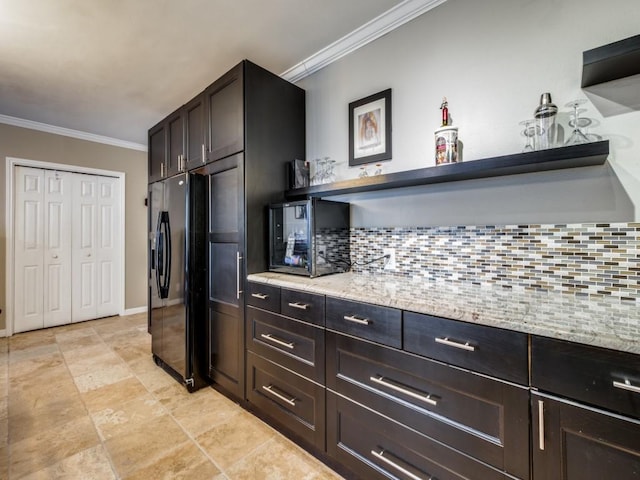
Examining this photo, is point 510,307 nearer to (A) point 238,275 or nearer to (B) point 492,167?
(B) point 492,167

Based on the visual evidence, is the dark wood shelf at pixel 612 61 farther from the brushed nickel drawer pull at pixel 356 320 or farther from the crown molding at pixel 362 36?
the brushed nickel drawer pull at pixel 356 320

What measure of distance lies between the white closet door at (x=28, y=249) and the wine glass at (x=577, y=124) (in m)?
5.29

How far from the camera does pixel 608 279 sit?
1216 mm

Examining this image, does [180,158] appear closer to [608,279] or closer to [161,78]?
[161,78]

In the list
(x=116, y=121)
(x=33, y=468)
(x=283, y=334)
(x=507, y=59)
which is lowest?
(x=33, y=468)

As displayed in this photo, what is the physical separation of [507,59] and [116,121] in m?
4.14

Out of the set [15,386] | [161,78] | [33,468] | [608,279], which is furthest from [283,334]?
[161,78]

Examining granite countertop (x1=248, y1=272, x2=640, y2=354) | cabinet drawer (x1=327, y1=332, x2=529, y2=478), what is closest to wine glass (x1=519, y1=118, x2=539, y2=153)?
granite countertop (x1=248, y1=272, x2=640, y2=354)

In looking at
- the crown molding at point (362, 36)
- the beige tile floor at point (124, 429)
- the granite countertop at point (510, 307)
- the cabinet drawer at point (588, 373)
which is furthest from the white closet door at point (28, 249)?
the cabinet drawer at point (588, 373)

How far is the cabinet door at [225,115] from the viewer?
2004mm

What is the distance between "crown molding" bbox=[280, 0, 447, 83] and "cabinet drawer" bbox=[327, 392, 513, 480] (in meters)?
2.28

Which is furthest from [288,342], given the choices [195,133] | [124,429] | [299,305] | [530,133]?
[195,133]

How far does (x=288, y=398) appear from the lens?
166 cm

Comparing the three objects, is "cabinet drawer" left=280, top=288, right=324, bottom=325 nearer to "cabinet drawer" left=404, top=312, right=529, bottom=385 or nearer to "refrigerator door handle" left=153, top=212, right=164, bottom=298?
"cabinet drawer" left=404, top=312, right=529, bottom=385
